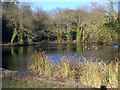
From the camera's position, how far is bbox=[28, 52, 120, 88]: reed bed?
10.9 metres

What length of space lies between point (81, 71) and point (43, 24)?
153 ft

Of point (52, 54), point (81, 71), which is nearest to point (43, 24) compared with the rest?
point (52, 54)

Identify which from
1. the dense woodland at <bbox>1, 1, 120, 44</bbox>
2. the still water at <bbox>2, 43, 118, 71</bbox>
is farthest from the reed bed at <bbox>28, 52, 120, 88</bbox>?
the dense woodland at <bbox>1, 1, 120, 44</bbox>

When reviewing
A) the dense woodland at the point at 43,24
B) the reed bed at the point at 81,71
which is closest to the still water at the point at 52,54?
the reed bed at the point at 81,71

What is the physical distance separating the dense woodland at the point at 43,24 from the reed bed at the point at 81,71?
68.8 feet

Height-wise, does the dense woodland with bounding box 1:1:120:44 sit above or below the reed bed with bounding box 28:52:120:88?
above

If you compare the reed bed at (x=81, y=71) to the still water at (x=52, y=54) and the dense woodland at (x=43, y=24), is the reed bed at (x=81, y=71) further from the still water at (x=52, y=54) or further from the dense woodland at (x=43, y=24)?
the dense woodland at (x=43, y=24)

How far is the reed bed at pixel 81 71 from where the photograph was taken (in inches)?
430

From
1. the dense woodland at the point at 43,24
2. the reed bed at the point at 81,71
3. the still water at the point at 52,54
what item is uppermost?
the dense woodland at the point at 43,24

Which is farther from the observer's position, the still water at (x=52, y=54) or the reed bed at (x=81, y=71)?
the still water at (x=52, y=54)

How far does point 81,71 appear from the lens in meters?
12.4

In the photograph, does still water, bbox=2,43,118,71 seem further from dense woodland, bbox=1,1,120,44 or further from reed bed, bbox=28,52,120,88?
dense woodland, bbox=1,1,120,44

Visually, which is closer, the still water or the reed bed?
the reed bed

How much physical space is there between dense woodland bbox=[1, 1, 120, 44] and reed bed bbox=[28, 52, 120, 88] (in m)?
21.0
